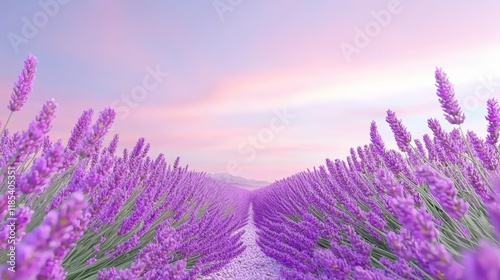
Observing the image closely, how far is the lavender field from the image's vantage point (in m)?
0.73

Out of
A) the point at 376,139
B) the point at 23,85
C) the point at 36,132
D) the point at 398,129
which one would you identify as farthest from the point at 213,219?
the point at 36,132

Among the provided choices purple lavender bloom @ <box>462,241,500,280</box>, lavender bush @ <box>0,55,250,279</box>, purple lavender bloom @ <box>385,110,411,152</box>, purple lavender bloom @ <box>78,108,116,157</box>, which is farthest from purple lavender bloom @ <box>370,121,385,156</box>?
purple lavender bloom @ <box>462,241,500,280</box>

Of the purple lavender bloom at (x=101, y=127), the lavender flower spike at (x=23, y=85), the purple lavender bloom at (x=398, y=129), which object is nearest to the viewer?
the purple lavender bloom at (x=101, y=127)

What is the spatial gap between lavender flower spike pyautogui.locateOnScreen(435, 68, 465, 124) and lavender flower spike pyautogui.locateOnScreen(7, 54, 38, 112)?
1719 mm

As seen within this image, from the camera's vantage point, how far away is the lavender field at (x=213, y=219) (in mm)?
729

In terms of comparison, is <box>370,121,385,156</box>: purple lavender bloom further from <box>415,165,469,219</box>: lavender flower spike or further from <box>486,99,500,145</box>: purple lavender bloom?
<box>415,165,469,219</box>: lavender flower spike

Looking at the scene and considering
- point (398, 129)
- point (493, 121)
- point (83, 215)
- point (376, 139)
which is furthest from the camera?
point (376, 139)

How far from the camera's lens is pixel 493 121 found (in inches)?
65.8

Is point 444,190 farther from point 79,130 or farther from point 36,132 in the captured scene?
point 79,130

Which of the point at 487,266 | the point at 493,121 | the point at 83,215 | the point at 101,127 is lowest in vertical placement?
the point at 487,266

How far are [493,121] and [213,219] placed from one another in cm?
285

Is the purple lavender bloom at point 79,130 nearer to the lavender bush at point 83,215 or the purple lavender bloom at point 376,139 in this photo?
the lavender bush at point 83,215

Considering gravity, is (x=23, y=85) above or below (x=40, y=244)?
above

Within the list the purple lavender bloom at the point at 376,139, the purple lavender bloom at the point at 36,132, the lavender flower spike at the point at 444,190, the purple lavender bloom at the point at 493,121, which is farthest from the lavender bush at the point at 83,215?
the purple lavender bloom at the point at 493,121
